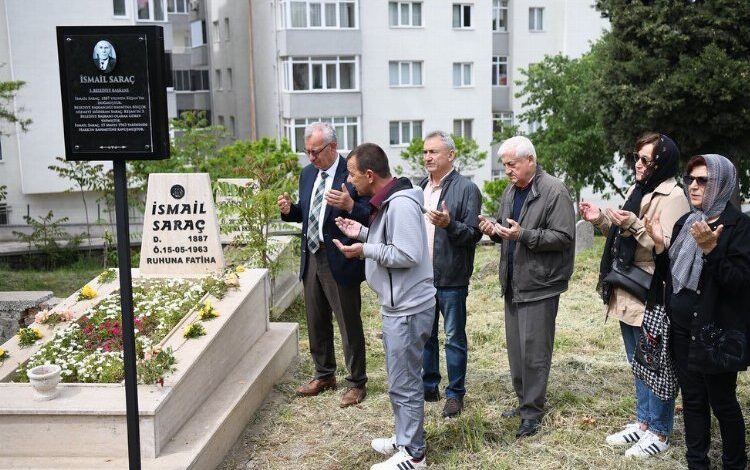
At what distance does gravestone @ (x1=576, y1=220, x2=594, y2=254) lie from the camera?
13.4 m

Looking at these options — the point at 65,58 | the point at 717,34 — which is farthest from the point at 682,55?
the point at 65,58

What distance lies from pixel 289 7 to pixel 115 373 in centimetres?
2896

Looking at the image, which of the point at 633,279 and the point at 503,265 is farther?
the point at 503,265

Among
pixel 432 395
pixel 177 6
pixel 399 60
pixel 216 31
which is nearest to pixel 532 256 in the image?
pixel 432 395

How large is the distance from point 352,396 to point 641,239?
102 inches

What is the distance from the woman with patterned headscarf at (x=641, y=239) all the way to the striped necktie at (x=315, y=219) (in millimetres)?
2179

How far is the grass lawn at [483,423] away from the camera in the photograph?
5230 millimetres

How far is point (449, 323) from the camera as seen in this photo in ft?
19.4

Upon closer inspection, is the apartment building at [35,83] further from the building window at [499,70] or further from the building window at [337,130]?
the building window at [499,70]

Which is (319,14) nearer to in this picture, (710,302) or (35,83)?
(35,83)

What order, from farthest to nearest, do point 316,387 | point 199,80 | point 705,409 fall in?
point 199,80
point 316,387
point 705,409

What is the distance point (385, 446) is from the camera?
5.38 m

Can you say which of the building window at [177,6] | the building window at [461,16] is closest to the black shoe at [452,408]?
the building window at [461,16]

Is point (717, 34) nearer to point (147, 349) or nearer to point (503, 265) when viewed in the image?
point (503, 265)
